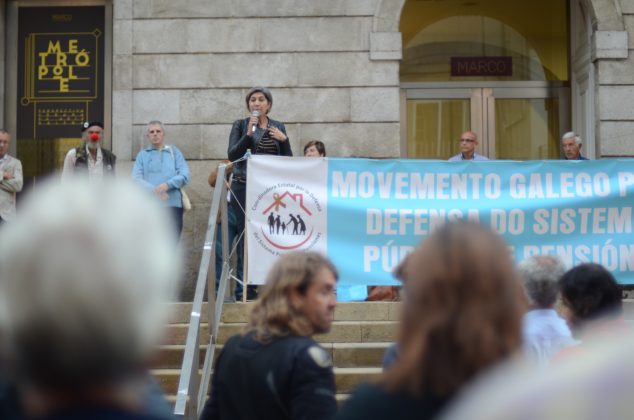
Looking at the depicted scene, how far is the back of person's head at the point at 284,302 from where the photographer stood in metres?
3.99

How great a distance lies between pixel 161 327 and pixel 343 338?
830cm

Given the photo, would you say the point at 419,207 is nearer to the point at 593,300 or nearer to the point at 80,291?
the point at 593,300

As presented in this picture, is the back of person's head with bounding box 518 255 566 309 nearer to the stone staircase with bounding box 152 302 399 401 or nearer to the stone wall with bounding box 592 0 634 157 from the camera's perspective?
the stone staircase with bounding box 152 302 399 401

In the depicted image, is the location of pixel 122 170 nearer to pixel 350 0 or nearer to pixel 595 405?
pixel 350 0

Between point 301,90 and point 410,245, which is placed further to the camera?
point 301,90

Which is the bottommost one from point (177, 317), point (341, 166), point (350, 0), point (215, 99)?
point (177, 317)

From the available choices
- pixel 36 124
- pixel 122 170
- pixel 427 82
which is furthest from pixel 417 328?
pixel 427 82

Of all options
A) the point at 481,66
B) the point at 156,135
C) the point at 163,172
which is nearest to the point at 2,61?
the point at 156,135

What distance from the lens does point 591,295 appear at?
4246 millimetres

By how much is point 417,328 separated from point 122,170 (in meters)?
11.5

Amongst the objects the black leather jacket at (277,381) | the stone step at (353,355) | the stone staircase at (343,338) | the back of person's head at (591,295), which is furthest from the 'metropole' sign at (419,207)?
the black leather jacket at (277,381)

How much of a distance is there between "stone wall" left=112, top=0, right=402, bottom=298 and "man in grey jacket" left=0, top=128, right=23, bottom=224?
5.14 ft

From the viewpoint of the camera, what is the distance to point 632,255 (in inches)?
404

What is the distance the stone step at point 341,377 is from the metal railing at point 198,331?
1.08 feet
